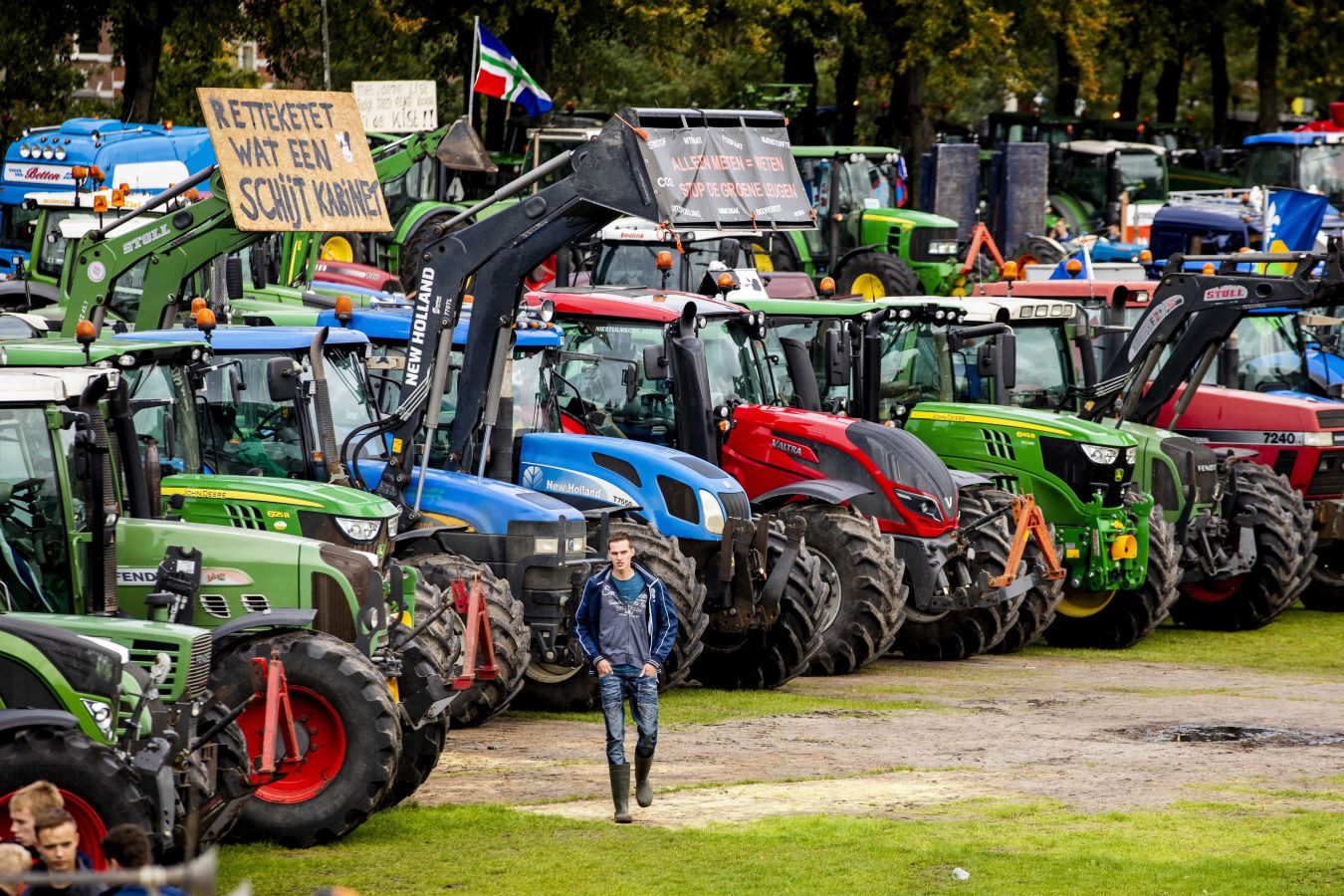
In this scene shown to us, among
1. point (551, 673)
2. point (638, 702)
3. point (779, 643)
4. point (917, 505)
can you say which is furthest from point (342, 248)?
point (638, 702)

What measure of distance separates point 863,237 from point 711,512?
1944 centimetres

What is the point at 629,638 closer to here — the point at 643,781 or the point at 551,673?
the point at 643,781

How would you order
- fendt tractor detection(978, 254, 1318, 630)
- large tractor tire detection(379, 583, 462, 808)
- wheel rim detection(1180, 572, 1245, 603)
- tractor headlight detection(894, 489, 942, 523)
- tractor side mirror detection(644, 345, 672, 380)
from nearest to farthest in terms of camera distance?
large tractor tire detection(379, 583, 462, 808) < tractor side mirror detection(644, 345, 672, 380) < tractor headlight detection(894, 489, 942, 523) < fendt tractor detection(978, 254, 1318, 630) < wheel rim detection(1180, 572, 1245, 603)

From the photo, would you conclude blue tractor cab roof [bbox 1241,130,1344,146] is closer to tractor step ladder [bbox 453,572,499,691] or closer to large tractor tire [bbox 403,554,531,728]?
large tractor tire [bbox 403,554,531,728]

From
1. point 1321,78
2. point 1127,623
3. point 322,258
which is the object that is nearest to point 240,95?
point 1127,623

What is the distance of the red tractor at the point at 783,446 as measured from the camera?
16750mm

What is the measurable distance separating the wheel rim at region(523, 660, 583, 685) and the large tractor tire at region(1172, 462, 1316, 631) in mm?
7805

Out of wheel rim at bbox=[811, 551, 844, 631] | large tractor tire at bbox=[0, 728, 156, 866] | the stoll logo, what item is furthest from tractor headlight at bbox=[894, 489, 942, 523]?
large tractor tire at bbox=[0, 728, 156, 866]

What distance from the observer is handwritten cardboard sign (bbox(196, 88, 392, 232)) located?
52.9ft

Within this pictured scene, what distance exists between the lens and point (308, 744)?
10758 millimetres

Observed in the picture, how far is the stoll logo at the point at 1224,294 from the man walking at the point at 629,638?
33.3 feet

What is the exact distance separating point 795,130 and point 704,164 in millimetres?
28399

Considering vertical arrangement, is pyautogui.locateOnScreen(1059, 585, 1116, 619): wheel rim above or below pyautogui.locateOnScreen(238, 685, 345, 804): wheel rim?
below

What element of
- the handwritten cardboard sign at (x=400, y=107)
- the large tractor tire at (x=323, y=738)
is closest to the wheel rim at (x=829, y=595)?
the large tractor tire at (x=323, y=738)
